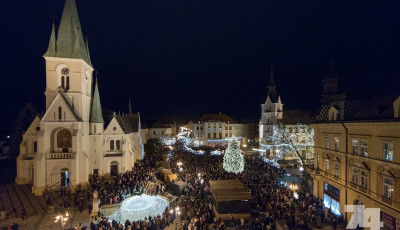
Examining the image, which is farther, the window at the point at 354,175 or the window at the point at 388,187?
the window at the point at 354,175

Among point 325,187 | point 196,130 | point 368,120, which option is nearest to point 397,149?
point 368,120

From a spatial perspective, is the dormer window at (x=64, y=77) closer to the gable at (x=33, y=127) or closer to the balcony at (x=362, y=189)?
the gable at (x=33, y=127)

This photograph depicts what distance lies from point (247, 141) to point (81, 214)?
171ft

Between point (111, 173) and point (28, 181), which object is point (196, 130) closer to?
point (111, 173)

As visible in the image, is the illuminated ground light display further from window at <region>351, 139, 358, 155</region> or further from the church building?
window at <region>351, 139, 358, 155</region>

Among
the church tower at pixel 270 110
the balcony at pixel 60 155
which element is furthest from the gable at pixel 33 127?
the church tower at pixel 270 110

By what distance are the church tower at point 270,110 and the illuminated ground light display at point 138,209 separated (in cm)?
3571

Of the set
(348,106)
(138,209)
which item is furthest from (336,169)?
(138,209)

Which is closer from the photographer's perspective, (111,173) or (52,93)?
(52,93)

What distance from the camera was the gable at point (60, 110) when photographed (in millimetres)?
20369

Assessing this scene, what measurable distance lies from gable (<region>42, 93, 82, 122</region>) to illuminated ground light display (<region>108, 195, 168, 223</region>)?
483 inches

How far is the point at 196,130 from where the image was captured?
57844mm

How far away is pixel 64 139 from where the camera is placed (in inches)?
862

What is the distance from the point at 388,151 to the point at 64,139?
97.7ft
